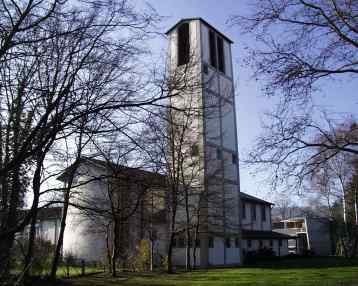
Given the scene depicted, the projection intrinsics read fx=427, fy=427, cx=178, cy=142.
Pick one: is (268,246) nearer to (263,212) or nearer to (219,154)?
(263,212)

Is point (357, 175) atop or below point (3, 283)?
atop

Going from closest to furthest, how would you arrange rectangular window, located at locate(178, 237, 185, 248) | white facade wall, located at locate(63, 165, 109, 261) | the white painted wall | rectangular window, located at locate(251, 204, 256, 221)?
the white painted wall
rectangular window, located at locate(178, 237, 185, 248)
white facade wall, located at locate(63, 165, 109, 261)
rectangular window, located at locate(251, 204, 256, 221)

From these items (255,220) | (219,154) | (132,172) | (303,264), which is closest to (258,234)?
(255,220)

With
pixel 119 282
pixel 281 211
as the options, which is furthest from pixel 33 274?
pixel 281 211

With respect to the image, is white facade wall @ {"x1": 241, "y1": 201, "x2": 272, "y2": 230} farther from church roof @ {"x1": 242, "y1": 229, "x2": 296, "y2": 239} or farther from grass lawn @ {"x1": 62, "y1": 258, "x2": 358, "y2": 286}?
grass lawn @ {"x1": 62, "y1": 258, "x2": 358, "y2": 286}

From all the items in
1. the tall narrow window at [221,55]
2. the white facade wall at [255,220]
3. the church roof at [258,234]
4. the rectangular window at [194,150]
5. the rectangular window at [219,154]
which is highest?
the tall narrow window at [221,55]

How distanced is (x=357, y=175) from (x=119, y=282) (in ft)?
63.0

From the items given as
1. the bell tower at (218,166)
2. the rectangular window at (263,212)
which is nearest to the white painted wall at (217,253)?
the bell tower at (218,166)

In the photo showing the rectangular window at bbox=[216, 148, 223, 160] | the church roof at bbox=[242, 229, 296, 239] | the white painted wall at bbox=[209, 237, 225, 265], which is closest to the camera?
the white painted wall at bbox=[209, 237, 225, 265]

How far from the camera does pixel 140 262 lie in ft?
95.3

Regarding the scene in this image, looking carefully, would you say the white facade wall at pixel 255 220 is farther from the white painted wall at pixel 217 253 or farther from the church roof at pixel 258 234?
the white painted wall at pixel 217 253

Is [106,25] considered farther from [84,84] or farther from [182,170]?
[182,170]

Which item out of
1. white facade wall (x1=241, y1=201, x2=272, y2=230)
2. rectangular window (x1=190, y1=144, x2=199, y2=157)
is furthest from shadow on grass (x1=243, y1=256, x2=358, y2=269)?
rectangular window (x1=190, y1=144, x2=199, y2=157)

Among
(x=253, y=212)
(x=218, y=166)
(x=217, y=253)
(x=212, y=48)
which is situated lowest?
(x=217, y=253)
